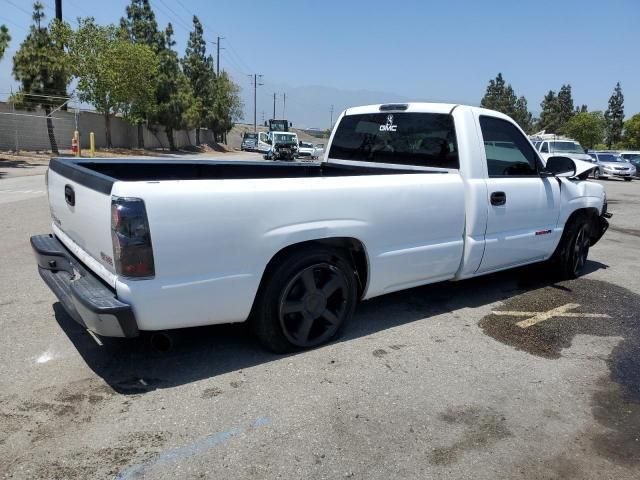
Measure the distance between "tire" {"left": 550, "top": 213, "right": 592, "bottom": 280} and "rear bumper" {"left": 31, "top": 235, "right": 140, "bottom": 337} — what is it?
15.8 feet

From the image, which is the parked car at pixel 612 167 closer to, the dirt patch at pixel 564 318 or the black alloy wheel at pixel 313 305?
the dirt patch at pixel 564 318

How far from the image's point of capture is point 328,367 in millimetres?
3869

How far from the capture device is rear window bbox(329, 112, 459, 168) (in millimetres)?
5027

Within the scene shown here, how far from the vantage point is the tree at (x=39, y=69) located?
26.7m

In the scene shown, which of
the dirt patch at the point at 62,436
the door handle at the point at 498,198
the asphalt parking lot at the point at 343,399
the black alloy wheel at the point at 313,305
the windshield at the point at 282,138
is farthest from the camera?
the windshield at the point at 282,138

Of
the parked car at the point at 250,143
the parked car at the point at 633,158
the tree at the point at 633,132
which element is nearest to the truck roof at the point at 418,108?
the parked car at the point at 633,158

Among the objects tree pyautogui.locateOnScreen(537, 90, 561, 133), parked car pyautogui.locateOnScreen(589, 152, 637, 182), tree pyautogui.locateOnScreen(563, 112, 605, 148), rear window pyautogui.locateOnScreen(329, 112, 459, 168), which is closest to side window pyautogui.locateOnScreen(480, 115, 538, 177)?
rear window pyautogui.locateOnScreen(329, 112, 459, 168)

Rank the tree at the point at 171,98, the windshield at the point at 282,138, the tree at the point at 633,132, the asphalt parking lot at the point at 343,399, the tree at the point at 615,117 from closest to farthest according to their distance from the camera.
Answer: the asphalt parking lot at the point at 343,399, the windshield at the point at 282,138, the tree at the point at 171,98, the tree at the point at 633,132, the tree at the point at 615,117

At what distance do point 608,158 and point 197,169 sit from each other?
3039 cm

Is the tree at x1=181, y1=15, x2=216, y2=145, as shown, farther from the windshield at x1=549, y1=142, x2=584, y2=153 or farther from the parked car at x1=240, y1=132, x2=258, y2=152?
the windshield at x1=549, y1=142, x2=584, y2=153

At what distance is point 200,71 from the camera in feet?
175

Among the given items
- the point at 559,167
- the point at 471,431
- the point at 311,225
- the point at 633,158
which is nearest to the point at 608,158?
the point at 633,158

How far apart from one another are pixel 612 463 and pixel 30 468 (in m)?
2.97

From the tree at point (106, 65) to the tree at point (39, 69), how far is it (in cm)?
226
